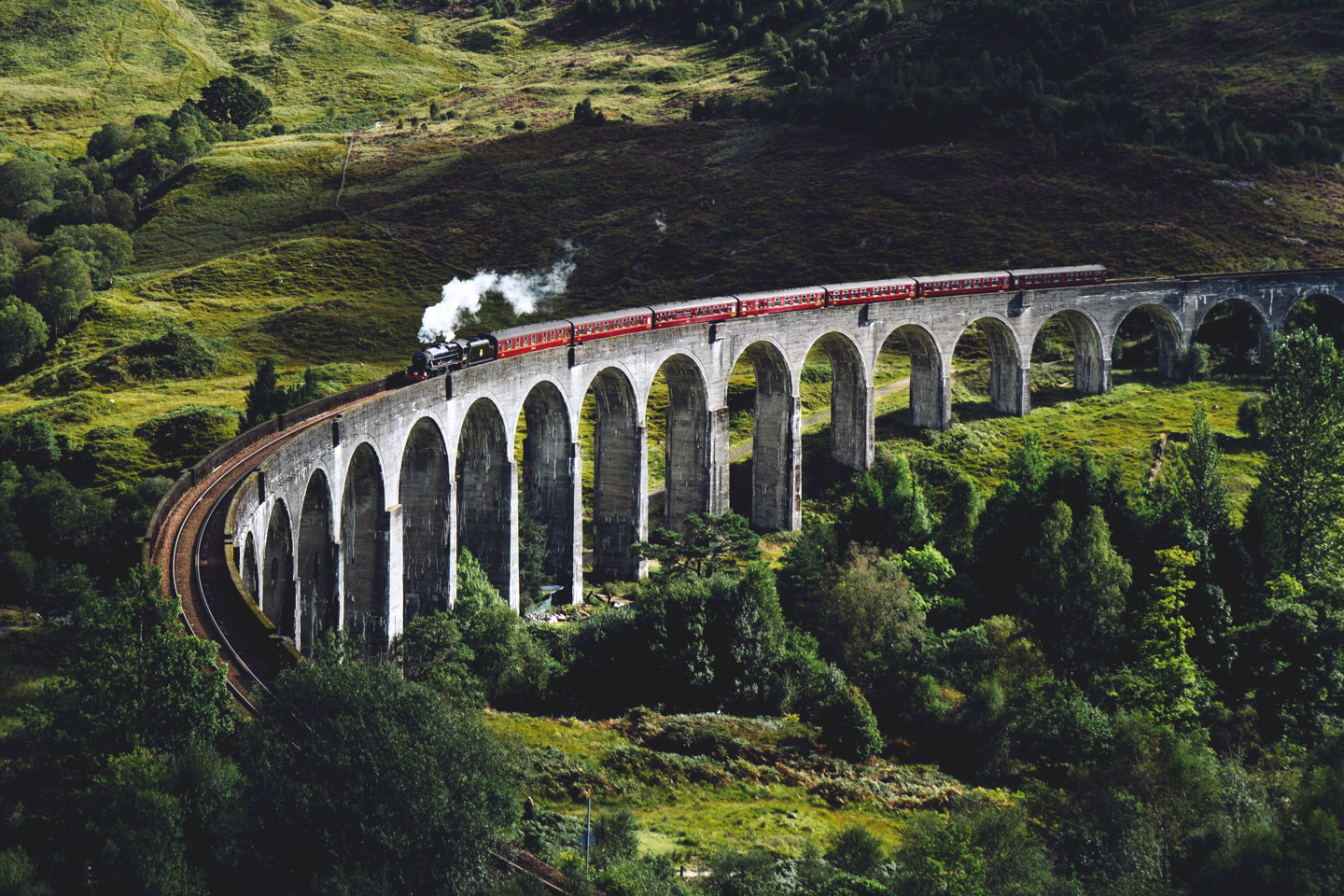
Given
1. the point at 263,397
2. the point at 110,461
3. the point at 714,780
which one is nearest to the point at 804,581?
the point at 714,780

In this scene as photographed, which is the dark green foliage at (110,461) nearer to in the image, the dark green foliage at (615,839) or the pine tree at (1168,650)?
the dark green foliage at (615,839)

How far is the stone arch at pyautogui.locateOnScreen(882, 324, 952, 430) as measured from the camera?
297 feet

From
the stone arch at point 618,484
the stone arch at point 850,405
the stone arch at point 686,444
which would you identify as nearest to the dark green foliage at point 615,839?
the stone arch at point 618,484

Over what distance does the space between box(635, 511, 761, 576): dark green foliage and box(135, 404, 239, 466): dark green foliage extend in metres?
32.1

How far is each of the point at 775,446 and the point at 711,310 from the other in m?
9.86

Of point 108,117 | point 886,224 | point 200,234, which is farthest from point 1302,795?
point 108,117

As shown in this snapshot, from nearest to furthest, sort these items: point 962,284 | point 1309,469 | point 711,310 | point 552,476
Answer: point 1309,469, point 552,476, point 711,310, point 962,284

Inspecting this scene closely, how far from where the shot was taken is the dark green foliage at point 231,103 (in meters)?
174

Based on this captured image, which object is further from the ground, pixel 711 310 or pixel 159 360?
pixel 711 310

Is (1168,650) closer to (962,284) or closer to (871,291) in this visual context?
(871,291)

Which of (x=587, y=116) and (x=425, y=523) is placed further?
(x=587, y=116)

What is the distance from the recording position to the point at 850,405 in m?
86.8

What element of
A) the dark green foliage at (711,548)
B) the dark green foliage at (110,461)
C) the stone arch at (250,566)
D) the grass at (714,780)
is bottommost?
the grass at (714,780)

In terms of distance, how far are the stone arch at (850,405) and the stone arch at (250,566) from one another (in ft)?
153
